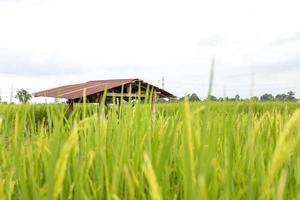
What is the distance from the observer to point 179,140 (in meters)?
1.42

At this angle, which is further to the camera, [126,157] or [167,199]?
[126,157]

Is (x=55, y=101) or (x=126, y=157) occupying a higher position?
(x=55, y=101)

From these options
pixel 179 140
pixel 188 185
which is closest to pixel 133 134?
pixel 179 140

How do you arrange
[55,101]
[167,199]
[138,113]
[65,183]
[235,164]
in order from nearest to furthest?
1. [167,199]
2. [65,183]
3. [235,164]
4. [138,113]
5. [55,101]

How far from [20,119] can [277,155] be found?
0.71 metres

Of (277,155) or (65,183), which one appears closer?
(277,155)

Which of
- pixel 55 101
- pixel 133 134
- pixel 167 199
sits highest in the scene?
pixel 55 101

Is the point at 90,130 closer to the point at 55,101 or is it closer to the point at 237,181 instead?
the point at 55,101

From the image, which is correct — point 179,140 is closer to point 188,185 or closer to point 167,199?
point 167,199

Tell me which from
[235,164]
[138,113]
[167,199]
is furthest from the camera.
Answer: [138,113]

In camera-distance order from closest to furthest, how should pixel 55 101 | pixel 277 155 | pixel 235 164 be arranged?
pixel 277 155 < pixel 235 164 < pixel 55 101

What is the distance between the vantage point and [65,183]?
989mm

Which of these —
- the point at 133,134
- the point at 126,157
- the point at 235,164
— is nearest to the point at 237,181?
the point at 235,164

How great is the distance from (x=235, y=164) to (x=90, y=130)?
44 cm
